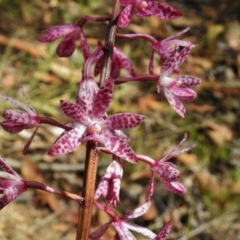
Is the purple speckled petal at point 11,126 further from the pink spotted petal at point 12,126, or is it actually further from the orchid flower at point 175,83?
the orchid flower at point 175,83

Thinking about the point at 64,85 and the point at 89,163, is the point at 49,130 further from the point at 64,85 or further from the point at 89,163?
the point at 89,163

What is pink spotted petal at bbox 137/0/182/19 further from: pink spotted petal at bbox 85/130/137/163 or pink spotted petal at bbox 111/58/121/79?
pink spotted petal at bbox 85/130/137/163

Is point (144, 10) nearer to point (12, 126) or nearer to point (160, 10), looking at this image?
point (160, 10)

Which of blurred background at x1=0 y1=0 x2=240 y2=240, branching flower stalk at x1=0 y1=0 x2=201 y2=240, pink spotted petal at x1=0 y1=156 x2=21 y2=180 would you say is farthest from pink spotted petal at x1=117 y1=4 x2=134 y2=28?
blurred background at x1=0 y1=0 x2=240 y2=240

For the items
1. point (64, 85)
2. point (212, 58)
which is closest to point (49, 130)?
point (64, 85)

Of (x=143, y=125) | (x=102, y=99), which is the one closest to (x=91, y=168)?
(x=102, y=99)
